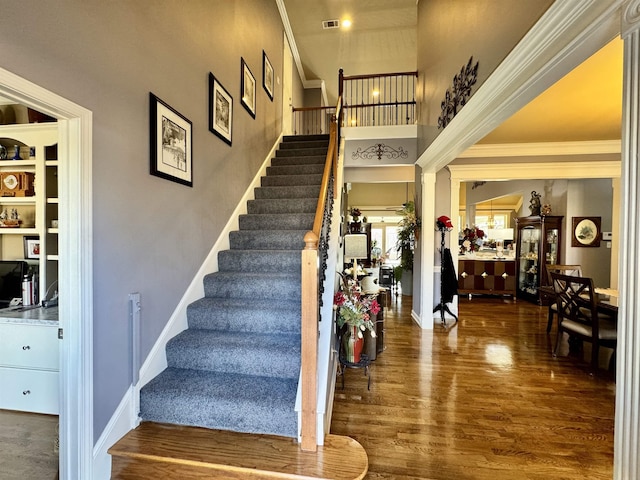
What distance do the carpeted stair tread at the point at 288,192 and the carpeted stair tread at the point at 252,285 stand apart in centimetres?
135

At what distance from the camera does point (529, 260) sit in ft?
20.5

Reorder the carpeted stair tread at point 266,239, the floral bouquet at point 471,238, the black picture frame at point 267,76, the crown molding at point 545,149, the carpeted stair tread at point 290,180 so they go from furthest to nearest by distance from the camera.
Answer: the floral bouquet at point 471,238
the crown molding at point 545,149
the black picture frame at point 267,76
the carpeted stair tread at point 290,180
the carpeted stair tread at point 266,239

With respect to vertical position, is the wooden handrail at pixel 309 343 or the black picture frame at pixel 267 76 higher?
the black picture frame at pixel 267 76

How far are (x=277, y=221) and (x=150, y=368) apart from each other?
1.84 meters

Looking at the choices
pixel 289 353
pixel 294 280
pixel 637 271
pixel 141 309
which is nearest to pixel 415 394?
pixel 289 353

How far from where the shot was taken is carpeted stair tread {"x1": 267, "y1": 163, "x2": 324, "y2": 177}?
13.3 ft

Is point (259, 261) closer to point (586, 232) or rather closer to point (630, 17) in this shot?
point (630, 17)

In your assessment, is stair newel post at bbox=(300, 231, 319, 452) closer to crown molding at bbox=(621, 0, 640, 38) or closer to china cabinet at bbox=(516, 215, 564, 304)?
crown molding at bbox=(621, 0, 640, 38)

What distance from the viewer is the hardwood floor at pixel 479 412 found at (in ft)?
5.76

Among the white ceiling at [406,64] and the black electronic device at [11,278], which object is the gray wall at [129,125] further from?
the white ceiling at [406,64]

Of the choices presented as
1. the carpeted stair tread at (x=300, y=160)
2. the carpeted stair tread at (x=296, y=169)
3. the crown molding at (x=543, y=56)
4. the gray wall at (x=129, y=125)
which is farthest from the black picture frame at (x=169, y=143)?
the crown molding at (x=543, y=56)

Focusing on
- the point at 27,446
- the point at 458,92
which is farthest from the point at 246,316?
the point at 458,92

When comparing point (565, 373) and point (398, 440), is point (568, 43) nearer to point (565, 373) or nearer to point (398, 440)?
point (398, 440)

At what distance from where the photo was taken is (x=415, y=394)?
2514 millimetres
